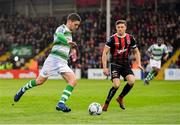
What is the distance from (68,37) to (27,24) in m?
37.3

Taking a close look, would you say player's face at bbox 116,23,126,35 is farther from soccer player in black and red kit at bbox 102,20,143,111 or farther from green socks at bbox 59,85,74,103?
green socks at bbox 59,85,74,103

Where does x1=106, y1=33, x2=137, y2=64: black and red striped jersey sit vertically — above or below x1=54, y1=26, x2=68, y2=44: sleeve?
below

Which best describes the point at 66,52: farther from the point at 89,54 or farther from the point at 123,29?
the point at 89,54

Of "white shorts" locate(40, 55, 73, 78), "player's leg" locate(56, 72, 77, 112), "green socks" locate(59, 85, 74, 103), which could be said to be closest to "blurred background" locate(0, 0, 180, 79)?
"white shorts" locate(40, 55, 73, 78)

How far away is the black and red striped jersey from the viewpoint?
50.0 feet

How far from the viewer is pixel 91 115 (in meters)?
13.6

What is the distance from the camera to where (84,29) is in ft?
155

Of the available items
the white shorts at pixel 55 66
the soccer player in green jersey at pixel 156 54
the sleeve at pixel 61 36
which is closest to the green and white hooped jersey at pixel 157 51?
the soccer player in green jersey at pixel 156 54

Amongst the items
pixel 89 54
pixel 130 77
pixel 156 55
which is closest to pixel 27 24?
pixel 89 54

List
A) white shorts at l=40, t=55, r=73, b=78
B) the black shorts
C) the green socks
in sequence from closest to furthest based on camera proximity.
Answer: the green socks, white shorts at l=40, t=55, r=73, b=78, the black shorts

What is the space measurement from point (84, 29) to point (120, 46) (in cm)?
3215

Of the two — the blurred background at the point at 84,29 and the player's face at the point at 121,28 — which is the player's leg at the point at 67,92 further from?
the blurred background at the point at 84,29

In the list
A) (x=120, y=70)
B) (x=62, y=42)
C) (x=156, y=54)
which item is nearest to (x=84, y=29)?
(x=156, y=54)

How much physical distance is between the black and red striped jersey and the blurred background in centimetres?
2314
